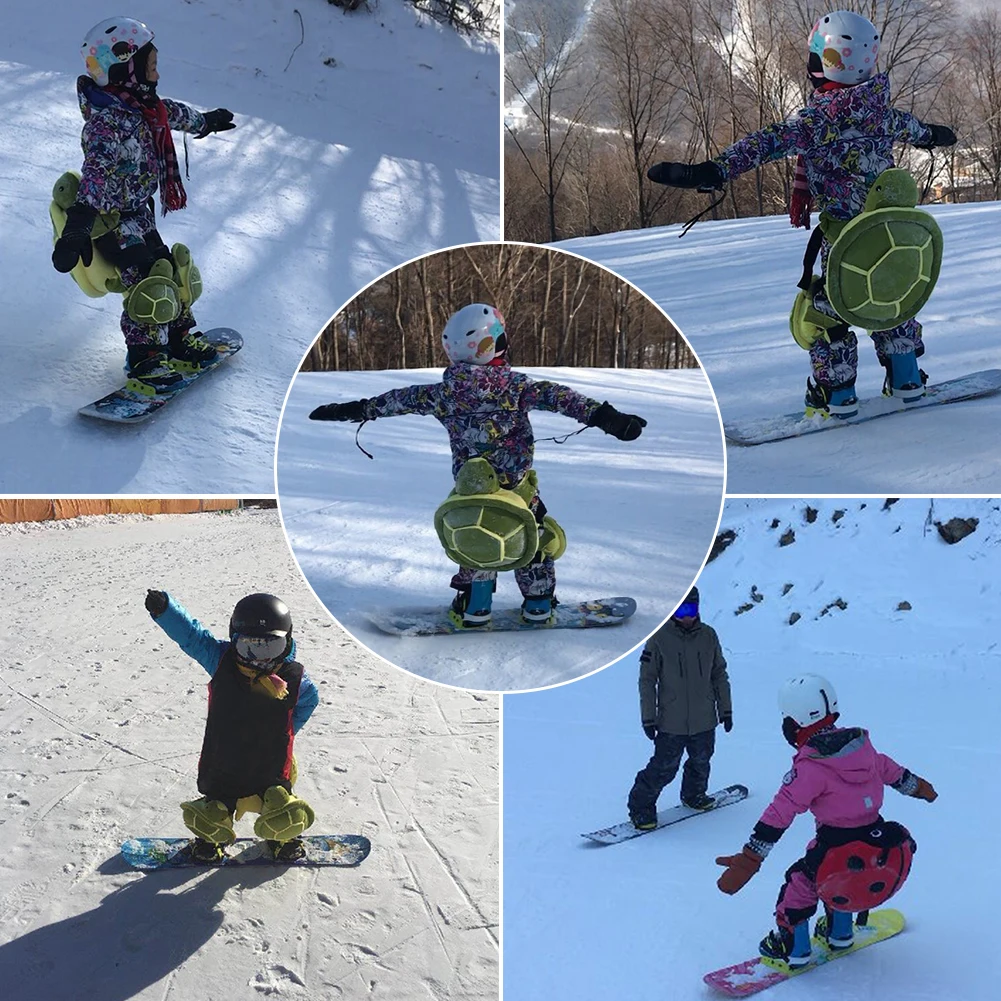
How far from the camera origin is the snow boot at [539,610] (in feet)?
12.2

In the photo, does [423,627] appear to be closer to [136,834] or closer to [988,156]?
[136,834]

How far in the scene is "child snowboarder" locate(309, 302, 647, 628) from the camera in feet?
11.0

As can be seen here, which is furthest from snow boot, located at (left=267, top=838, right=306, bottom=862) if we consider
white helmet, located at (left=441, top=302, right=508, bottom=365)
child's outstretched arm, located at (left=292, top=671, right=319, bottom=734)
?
white helmet, located at (left=441, top=302, right=508, bottom=365)

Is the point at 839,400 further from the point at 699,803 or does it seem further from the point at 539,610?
the point at 699,803

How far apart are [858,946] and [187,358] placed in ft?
11.7

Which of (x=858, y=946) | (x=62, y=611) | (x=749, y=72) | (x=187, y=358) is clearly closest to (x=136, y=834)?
(x=187, y=358)

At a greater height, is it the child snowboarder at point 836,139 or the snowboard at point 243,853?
the child snowboarder at point 836,139

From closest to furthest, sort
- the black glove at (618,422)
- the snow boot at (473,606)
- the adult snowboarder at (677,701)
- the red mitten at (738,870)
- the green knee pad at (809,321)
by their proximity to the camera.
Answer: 1. the black glove at (618,422)
2. the red mitten at (738,870)
3. the snow boot at (473,606)
4. the green knee pad at (809,321)
5. the adult snowboarder at (677,701)

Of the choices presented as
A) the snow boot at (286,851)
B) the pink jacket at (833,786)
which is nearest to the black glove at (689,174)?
the pink jacket at (833,786)

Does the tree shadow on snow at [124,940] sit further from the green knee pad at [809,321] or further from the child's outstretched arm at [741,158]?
the green knee pad at [809,321]

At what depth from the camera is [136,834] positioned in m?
→ 4.17

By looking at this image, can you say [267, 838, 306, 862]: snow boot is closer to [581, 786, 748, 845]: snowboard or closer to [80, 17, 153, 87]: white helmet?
[581, 786, 748, 845]: snowboard

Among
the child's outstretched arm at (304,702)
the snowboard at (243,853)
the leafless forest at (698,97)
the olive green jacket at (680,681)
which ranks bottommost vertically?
the snowboard at (243,853)

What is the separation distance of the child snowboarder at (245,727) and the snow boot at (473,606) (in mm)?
568
